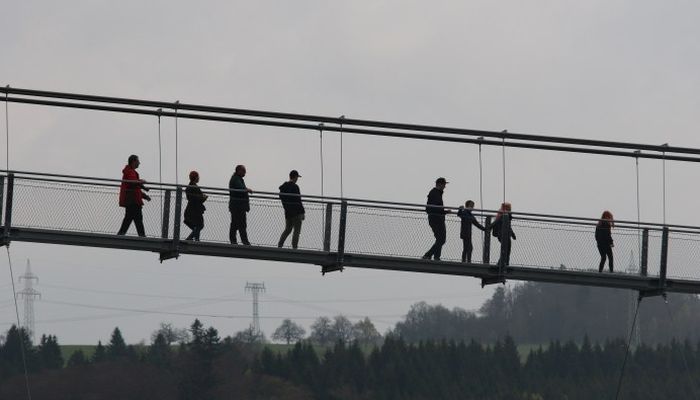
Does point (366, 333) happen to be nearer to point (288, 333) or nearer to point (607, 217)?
point (288, 333)

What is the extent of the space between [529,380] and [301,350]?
24.9 m

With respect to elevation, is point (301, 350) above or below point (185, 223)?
below

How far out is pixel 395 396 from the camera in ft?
513

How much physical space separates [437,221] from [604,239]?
11.7 feet

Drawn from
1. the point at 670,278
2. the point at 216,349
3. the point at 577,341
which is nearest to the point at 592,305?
the point at 577,341

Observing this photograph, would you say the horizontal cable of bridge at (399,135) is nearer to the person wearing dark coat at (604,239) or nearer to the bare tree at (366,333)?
the person wearing dark coat at (604,239)

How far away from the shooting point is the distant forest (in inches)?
5349

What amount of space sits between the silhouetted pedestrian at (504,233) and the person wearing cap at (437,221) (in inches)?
40.9

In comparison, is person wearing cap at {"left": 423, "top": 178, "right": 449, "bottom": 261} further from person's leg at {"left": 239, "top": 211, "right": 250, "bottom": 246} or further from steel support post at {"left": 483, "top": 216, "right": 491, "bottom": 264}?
person's leg at {"left": 239, "top": 211, "right": 250, "bottom": 246}

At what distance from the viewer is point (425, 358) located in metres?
160

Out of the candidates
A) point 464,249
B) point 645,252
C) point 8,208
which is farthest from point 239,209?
point 645,252

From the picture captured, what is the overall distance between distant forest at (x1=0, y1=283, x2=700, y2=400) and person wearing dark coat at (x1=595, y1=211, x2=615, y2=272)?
9982 centimetres

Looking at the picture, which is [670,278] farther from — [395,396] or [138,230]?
[395,396]

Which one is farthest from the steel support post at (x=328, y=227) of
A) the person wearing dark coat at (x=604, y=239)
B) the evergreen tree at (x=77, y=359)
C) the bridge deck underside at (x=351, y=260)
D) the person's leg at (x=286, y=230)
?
the evergreen tree at (x=77, y=359)
